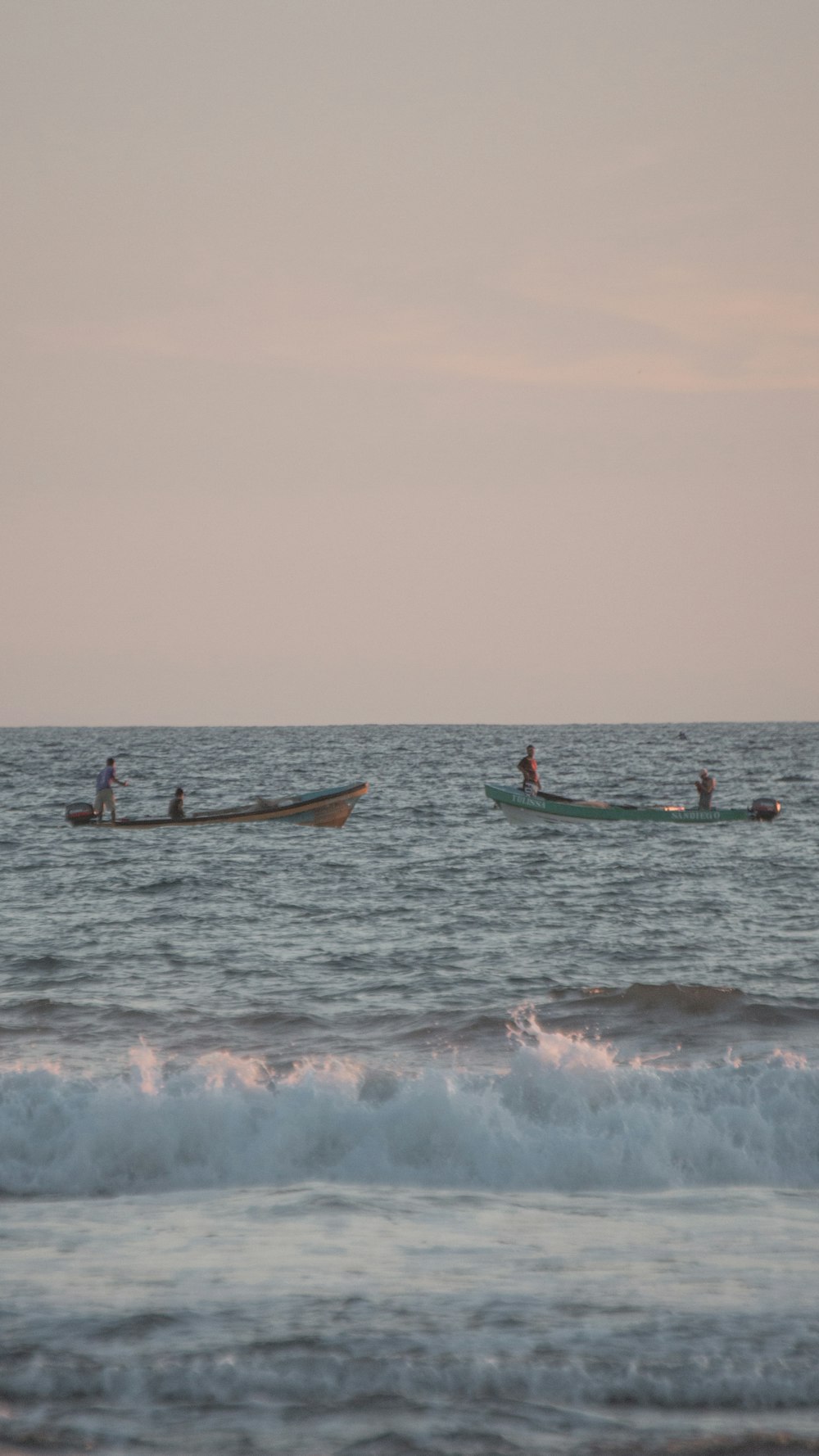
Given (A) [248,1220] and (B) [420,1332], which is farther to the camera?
(A) [248,1220]

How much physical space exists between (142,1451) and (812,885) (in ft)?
80.2

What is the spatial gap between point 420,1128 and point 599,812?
91.1ft

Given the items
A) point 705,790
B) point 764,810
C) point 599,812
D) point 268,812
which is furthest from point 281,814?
point 764,810

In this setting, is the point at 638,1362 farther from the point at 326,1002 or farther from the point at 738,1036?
the point at 326,1002

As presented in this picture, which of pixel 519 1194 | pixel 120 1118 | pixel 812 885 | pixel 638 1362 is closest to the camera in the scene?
pixel 638 1362

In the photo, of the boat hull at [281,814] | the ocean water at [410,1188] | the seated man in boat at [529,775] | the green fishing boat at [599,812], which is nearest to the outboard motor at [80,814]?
the boat hull at [281,814]

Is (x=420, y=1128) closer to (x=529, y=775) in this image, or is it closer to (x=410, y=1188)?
(x=410, y=1188)

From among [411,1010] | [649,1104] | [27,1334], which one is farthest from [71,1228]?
[411,1010]

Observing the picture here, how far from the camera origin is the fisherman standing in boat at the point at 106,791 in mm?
38281

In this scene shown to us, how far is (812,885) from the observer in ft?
93.6

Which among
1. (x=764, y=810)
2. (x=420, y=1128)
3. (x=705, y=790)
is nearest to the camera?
(x=420, y=1128)

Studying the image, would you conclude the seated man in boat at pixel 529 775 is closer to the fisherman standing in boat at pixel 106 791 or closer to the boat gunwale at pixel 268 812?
the boat gunwale at pixel 268 812

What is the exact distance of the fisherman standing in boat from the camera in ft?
126

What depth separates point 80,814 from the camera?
39.4 m
